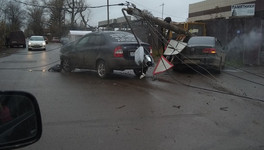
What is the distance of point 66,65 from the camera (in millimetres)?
11453

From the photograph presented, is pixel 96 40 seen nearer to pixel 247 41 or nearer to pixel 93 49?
pixel 93 49

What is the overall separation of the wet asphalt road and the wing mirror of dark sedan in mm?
1957

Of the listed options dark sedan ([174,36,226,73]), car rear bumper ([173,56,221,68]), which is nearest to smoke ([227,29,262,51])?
dark sedan ([174,36,226,73])

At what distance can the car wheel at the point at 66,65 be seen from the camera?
11.3m

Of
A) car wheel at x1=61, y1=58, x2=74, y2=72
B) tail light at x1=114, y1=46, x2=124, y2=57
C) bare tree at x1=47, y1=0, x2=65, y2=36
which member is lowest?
car wheel at x1=61, y1=58, x2=74, y2=72

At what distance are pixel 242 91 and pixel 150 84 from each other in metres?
2.68

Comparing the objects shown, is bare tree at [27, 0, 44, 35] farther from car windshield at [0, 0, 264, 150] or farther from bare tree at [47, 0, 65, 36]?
car windshield at [0, 0, 264, 150]

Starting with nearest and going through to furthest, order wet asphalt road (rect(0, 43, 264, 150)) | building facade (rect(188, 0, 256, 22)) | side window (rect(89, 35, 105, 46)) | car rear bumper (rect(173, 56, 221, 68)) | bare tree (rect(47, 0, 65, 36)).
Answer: wet asphalt road (rect(0, 43, 264, 150))
side window (rect(89, 35, 105, 46))
car rear bumper (rect(173, 56, 221, 68))
building facade (rect(188, 0, 256, 22))
bare tree (rect(47, 0, 65, 36))

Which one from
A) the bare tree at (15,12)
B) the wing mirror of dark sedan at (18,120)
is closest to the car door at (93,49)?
the wing mirror of dark sedan at (18,120)

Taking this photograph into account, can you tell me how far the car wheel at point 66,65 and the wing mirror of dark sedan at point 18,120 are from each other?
9302 mm

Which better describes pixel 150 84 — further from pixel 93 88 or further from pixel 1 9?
pixel 1 9

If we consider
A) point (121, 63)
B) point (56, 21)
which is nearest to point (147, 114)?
point (121, 63)

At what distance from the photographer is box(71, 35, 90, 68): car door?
411 inches

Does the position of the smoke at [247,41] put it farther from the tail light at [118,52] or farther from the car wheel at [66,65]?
the car wheel at [66,65]
